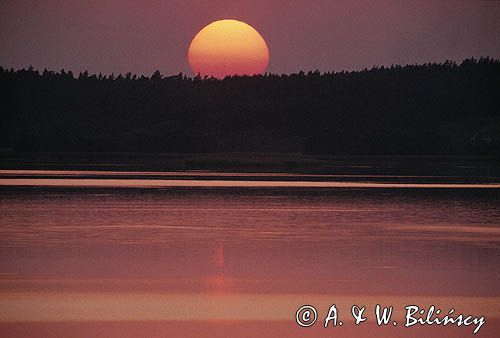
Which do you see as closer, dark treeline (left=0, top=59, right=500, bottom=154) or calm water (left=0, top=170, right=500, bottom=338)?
calm water (left=0, top=170, right=500, bottom=338)

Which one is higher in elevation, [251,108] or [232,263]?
[251,108]

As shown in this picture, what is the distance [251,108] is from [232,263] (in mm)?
126871

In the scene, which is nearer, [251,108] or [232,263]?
[232,263]

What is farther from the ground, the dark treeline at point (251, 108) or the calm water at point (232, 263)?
the dark treeline at point (251, 108)

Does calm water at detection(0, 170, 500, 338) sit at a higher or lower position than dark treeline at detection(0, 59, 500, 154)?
lower

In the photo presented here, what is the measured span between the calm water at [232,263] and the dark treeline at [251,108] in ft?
279

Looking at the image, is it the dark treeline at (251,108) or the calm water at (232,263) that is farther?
the dark treeline at (251,108)

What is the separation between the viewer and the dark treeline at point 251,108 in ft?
402

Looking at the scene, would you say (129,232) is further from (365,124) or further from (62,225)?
(365,124)

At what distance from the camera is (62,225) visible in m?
22.1

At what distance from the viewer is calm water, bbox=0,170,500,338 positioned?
38.9ft

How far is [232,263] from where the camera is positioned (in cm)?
1609

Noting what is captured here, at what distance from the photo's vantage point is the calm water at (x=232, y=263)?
38.9 feet

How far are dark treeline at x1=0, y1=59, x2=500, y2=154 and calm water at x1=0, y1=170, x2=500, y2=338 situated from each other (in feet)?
279
